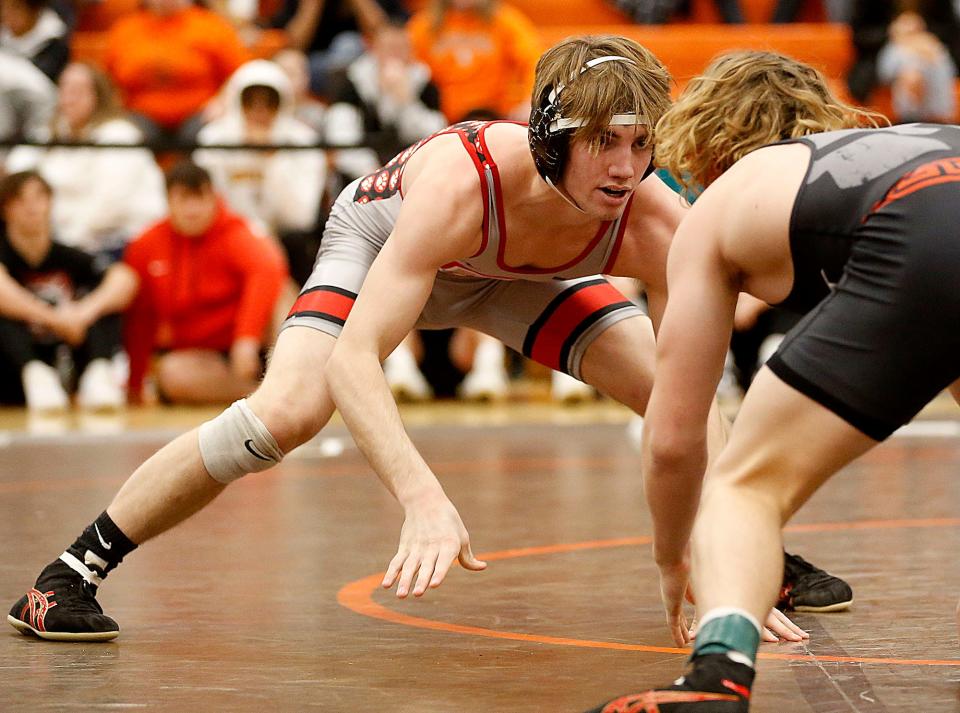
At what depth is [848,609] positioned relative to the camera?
376 cm

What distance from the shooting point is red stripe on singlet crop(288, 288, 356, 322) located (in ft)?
12.3

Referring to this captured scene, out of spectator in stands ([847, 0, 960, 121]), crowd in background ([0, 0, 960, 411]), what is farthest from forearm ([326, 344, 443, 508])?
spectator in stands ([847, 0, 960, 121])

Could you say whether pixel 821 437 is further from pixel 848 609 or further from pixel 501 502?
pixel 501 502

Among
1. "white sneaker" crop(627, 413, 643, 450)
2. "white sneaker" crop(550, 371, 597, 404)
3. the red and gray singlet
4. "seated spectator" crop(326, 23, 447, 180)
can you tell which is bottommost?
"white sneaker" crop(550, 371, 597, 404)

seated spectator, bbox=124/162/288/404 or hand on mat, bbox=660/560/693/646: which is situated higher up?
hand on mat, bbox=660/560/693/646

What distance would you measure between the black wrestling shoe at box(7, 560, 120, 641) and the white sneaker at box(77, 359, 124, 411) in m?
5.42

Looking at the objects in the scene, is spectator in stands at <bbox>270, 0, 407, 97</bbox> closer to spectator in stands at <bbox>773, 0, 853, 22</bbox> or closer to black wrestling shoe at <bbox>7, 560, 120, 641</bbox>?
spectator in stands at <bbox>773, 0, 853, 22</bbox>

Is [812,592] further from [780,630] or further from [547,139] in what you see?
[547,139]

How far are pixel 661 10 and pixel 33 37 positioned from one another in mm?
4395

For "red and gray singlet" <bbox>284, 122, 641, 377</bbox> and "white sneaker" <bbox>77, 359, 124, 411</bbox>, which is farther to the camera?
"white sneaker" <bbox>77, 359, 124, 411</bbox>

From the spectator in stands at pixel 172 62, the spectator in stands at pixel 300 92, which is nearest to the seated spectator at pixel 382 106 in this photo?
the spectator in stands at pixel 300 92

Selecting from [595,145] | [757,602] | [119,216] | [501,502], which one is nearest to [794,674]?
[757,602]

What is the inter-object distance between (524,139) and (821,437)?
4.36 feet

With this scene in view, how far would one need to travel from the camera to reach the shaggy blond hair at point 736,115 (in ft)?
9.63
